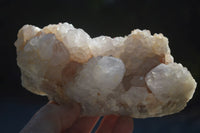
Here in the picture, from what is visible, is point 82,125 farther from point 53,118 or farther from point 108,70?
point 108,70

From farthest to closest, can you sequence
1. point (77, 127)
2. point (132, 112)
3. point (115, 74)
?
point (77, 127), point (132, 112), point (115, 74)

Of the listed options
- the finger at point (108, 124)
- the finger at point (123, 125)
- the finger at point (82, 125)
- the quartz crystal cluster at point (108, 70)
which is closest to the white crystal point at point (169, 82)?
the quartz crystal cluster at point (108, 70)

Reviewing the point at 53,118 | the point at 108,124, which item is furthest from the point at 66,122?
the point at 108,124

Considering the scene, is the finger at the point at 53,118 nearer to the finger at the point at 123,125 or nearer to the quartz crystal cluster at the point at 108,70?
the quartz crystal cluster at the point at 108,70

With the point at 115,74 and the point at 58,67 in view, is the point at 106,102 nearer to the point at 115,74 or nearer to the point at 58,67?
the point at 115,74

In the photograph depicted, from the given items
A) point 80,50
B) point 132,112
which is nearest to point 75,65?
point 80,50

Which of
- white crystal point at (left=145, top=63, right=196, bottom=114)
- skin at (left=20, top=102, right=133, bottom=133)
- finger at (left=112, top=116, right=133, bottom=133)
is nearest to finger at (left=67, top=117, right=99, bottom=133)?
skin at (left=20, top=102, right=133, bottom=133)

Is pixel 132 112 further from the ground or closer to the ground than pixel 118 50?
closer to the ground

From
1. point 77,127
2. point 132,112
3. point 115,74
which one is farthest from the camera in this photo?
point 77,127
